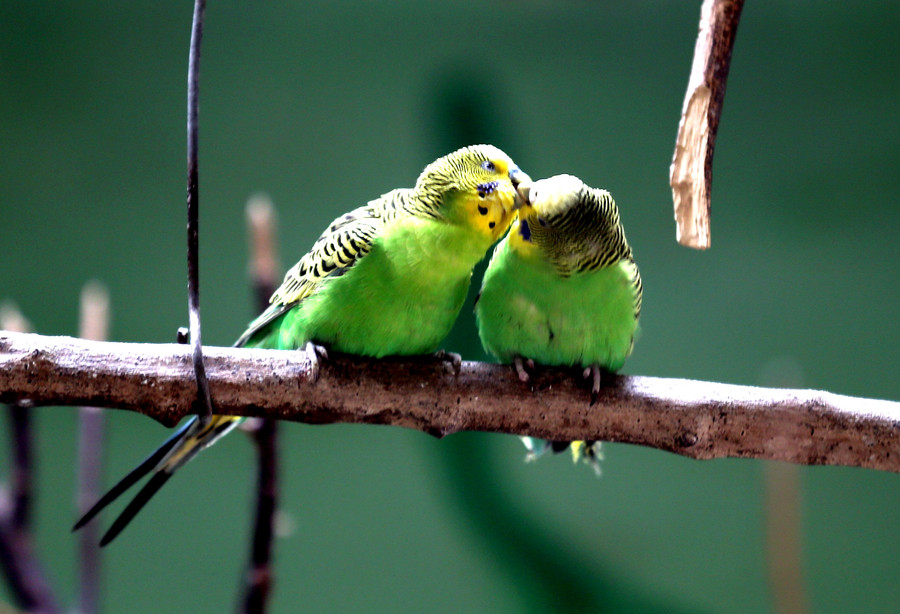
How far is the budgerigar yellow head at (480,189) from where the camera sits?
1.76 m

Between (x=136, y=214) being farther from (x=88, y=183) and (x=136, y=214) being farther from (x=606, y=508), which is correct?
(x=606, y=508)

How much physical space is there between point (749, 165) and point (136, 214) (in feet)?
11.6

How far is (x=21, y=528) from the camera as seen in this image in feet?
8.93

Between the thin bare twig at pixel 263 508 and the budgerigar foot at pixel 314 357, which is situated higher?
the budgerigar foot at pixel 314 357

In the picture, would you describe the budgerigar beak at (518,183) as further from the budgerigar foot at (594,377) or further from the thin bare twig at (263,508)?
the thin bare twig at (263,508)

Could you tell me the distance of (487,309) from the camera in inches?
82.2

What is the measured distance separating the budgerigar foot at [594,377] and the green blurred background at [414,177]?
2.23 m

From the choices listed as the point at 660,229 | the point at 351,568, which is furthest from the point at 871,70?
the point at 351,568

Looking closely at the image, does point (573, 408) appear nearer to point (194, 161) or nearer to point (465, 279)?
point (465, 279)

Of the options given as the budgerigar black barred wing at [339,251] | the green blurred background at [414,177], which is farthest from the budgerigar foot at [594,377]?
the green blurred background at [414,177]

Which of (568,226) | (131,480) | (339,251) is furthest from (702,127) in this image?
(131,480)

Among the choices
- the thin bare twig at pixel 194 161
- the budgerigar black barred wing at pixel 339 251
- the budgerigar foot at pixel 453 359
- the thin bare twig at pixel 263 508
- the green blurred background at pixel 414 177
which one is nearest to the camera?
the thin bare twig at pixel 194 161

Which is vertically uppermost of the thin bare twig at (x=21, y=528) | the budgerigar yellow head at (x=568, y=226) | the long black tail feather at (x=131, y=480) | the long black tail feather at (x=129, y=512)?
the budgerigar yellow head at (x=568, y=226)

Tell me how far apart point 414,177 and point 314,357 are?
2.45 metres
